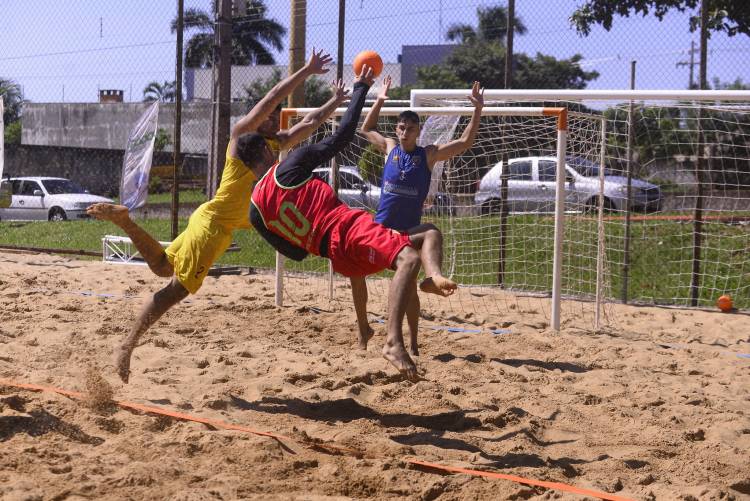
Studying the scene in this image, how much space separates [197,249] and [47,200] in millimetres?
16471

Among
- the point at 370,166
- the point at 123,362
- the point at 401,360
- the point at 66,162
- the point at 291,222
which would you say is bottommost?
the point at 123,362

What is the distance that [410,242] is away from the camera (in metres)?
5.14

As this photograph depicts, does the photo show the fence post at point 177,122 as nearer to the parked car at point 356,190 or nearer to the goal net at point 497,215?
the goal net at point 497,215

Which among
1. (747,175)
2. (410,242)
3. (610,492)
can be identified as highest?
(747,175)

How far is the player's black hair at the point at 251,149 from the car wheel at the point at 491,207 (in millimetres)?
4595

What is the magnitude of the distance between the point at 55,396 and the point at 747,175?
7.39 meters

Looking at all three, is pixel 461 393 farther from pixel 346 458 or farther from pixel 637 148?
pixel 637 148

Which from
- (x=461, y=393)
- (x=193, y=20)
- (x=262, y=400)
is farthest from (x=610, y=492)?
(x=193, y=20)

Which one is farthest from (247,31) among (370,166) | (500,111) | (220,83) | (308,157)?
(308,157)

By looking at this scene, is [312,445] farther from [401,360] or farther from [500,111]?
[500,111]

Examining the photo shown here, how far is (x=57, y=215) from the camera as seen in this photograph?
2078 cm

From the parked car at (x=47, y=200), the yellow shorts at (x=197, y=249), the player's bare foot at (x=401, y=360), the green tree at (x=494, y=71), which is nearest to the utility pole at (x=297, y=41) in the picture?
the green tree at (x=494, y=71)

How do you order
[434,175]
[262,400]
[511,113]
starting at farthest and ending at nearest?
[434,175] → [511,113] → [262,400]

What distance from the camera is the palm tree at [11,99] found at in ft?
69.3
